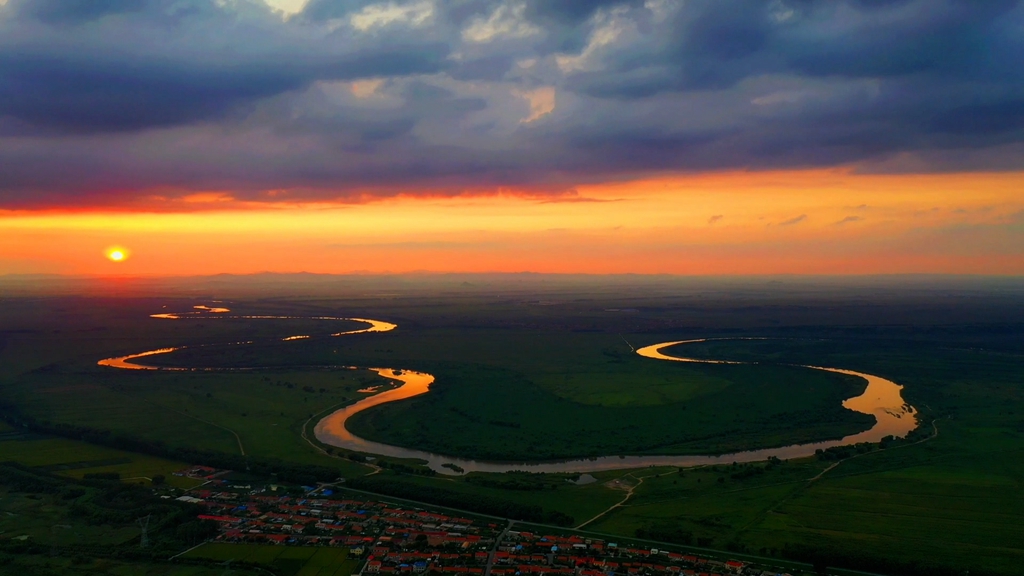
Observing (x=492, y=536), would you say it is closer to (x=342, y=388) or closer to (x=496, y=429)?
(x=496, y=429)

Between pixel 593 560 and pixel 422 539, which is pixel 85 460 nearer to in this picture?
pixel 422 539

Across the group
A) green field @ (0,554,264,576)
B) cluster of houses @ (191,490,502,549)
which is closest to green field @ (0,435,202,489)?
cluster of houses @ (191,490,502,549)

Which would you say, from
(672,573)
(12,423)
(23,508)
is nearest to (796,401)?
(672,573)

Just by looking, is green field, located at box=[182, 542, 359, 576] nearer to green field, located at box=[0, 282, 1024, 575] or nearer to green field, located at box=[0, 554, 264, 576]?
green field, located at box=[0, 554, 264, 576]

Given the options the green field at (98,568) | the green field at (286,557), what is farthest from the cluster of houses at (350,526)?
the green field at (98,568)

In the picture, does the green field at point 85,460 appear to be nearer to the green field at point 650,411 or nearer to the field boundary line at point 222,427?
the green field at point 650,411

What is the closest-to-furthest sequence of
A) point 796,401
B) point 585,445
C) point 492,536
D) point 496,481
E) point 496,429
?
point 492,536
point 496,481
point 585,445
point 496,429
point 796,401
